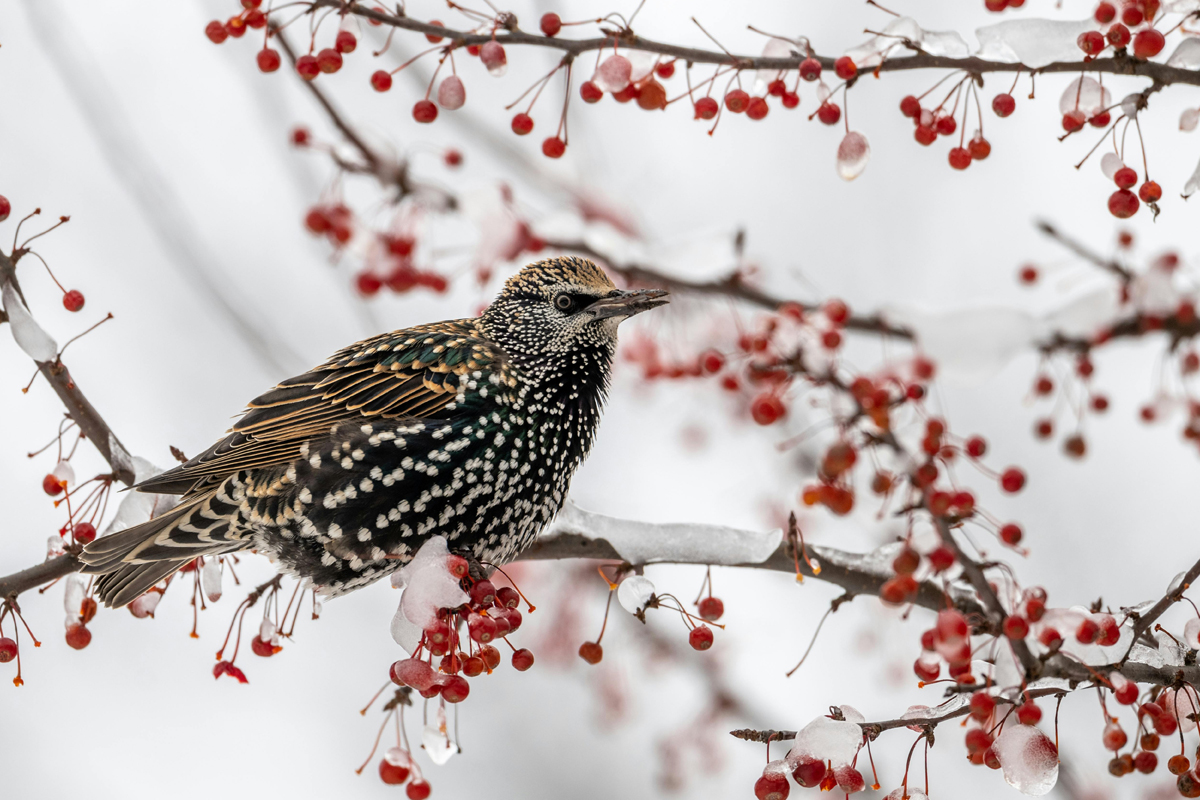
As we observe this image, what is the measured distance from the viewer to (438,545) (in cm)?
275

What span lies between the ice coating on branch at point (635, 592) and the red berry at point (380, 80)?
5.08 feet

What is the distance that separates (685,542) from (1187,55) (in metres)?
1.71

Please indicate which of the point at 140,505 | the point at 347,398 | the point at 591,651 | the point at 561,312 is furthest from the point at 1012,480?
the point at 140,505

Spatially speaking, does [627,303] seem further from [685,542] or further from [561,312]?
[685,542]

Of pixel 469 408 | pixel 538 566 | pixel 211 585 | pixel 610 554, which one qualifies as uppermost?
pixel 538 566

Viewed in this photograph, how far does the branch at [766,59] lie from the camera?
6.51 ft

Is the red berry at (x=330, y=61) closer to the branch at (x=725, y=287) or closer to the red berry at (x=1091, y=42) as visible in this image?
the branch at (x=725, y=287)

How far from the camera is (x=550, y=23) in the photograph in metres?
2.33

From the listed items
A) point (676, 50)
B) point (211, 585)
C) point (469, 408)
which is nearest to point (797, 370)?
point (676, 50)

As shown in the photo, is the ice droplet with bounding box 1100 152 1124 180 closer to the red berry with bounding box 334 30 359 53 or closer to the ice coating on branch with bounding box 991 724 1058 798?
the ice coating on branch with bounding box 991 724 1058 798

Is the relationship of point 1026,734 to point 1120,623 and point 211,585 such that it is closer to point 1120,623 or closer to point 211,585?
point 1120,623

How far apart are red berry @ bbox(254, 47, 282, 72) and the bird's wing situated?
877 millimetres

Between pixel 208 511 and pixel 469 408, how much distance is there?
819 mm

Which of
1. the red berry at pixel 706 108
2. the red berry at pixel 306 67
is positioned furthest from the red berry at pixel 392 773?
the red berry at pixel 706 108
